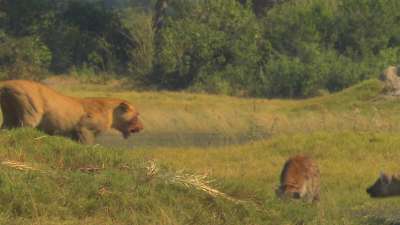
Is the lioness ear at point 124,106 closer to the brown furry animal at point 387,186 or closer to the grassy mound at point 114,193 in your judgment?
the grassy mound at point 114,193

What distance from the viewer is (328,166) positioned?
48.8 feet

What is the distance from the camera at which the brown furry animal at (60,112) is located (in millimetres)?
11383

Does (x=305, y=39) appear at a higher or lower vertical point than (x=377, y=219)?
higher

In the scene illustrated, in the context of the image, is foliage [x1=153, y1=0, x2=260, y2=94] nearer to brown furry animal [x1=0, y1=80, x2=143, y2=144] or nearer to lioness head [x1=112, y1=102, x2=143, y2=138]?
lioness head [x1=112, y1=102, x2=143, y2=138]

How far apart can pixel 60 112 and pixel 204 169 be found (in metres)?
2.72

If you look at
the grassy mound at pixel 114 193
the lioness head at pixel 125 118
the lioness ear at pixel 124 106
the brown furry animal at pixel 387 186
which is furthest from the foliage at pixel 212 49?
the grassy mound at pixel 114 193

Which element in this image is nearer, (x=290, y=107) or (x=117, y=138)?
(x=117, y=138)

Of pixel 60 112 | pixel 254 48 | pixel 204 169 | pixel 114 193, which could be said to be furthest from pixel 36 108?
pixel 254 48

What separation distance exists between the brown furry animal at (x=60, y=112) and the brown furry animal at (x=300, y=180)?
2210mm

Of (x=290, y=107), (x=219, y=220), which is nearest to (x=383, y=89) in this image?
(x=290, y=107)

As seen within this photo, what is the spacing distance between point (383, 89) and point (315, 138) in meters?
8.29

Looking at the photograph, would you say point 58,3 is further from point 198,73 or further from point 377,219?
point 377,219

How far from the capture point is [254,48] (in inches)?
1460

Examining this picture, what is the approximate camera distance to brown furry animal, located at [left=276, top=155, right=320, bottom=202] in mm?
10975
